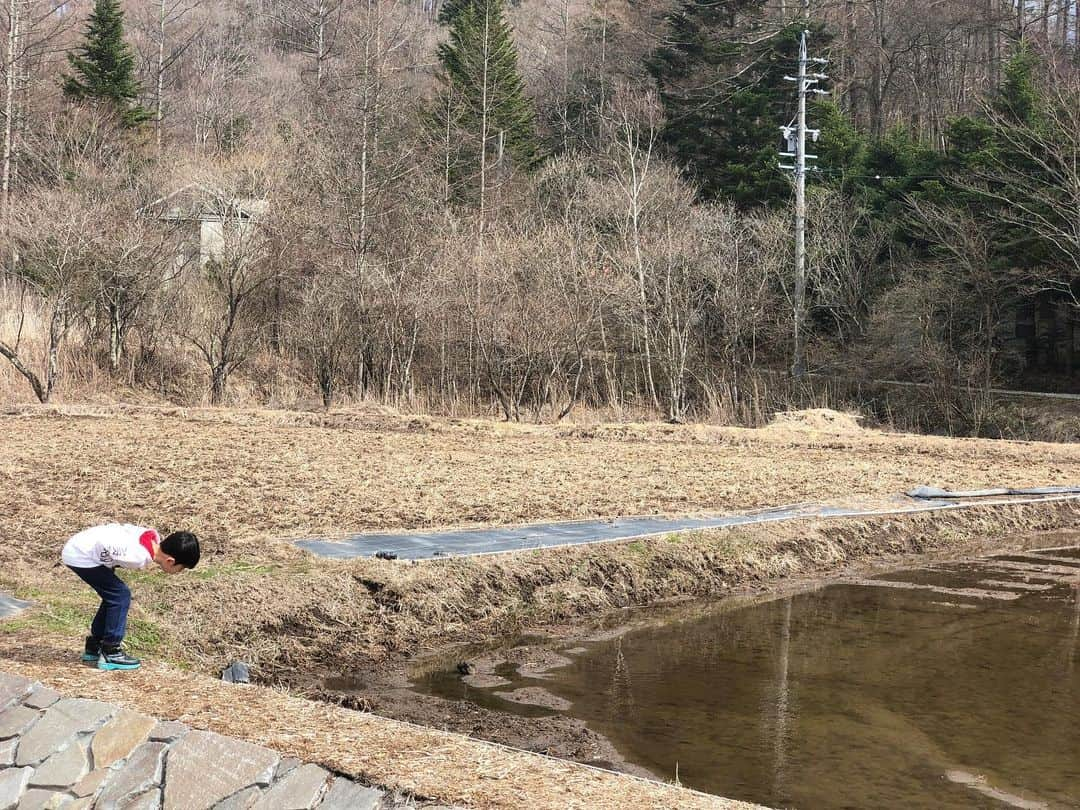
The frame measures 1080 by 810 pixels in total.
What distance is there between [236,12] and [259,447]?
200ft

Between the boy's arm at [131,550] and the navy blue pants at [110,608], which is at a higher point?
the boy's arm at [131,550]

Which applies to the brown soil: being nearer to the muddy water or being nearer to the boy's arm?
the muddy water

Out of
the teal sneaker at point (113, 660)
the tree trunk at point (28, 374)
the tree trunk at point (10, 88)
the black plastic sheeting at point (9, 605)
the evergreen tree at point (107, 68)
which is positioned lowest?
the teal sneaker at point (113, 660)

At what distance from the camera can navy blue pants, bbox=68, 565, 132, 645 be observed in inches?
281

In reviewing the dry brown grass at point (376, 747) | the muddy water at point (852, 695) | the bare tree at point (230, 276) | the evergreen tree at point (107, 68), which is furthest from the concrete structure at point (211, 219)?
the dry brown grass at point (376, 747)

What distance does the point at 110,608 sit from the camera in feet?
23.7

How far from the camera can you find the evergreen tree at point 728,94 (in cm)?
4181

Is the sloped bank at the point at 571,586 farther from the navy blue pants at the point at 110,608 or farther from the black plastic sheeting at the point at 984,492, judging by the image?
the navy blue pants at the point at 110,608

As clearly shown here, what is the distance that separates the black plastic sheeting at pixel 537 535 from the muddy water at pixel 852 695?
5.20ft

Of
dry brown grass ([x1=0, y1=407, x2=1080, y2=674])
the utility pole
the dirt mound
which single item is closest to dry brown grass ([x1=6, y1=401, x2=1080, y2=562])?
dry brown grass ([x1=0, y1=407, x2=1080, y2=674])

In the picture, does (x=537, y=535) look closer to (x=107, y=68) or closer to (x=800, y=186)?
(x=800, y=186)

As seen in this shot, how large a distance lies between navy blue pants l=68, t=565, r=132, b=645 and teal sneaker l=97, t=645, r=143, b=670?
0.16 ft

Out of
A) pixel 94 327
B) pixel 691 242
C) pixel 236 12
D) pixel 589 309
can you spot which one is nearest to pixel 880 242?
pixel 691 242

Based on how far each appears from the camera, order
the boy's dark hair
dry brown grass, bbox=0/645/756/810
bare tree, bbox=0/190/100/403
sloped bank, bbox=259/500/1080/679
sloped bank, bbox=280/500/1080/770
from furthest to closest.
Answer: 1. bare tree, bbox=0/190/100/403
2. sloped bank, bbox=259/500/1080/679
3. sloped bank, bbox=280/500/1080/770
4. the boy's dark hair
5. dry brown grass, bbox=0/645/756/810
